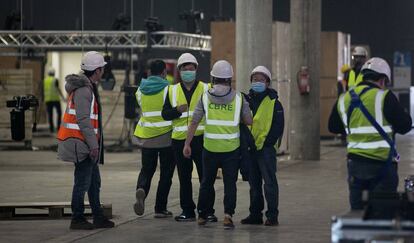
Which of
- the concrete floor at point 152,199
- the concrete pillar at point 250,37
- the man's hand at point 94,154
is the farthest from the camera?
the concrete pillar at point 250,37

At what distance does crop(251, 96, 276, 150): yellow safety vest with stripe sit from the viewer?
13656 millimetres

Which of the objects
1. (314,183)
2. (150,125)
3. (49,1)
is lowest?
(314,183)

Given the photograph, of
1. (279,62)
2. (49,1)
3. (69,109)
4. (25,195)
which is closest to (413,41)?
(49,1)

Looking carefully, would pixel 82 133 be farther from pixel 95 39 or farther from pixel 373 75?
pixel 95 39

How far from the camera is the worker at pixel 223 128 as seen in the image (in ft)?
43.6

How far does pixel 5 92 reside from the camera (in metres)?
27.8

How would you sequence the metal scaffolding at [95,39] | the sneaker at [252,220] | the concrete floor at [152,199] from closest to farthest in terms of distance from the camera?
the concrete floor at [152,199]
the sneaker at [252,220]
the metal scaffolding at [95,39]

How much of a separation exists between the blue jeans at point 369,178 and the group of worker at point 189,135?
2863 mm

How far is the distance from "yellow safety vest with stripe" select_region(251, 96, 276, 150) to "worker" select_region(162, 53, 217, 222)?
2.35 ft

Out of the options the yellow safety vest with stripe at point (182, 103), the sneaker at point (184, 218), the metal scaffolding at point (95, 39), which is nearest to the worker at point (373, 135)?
the yellow safety vest with stripe at point (182, 103)

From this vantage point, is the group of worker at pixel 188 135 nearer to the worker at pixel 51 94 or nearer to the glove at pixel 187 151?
the glove at pixel 187 151

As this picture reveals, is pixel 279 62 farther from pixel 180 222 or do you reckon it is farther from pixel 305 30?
pixel 180 222

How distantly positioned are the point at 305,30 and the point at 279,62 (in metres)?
0.94

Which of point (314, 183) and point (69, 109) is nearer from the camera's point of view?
point (69, 109)
